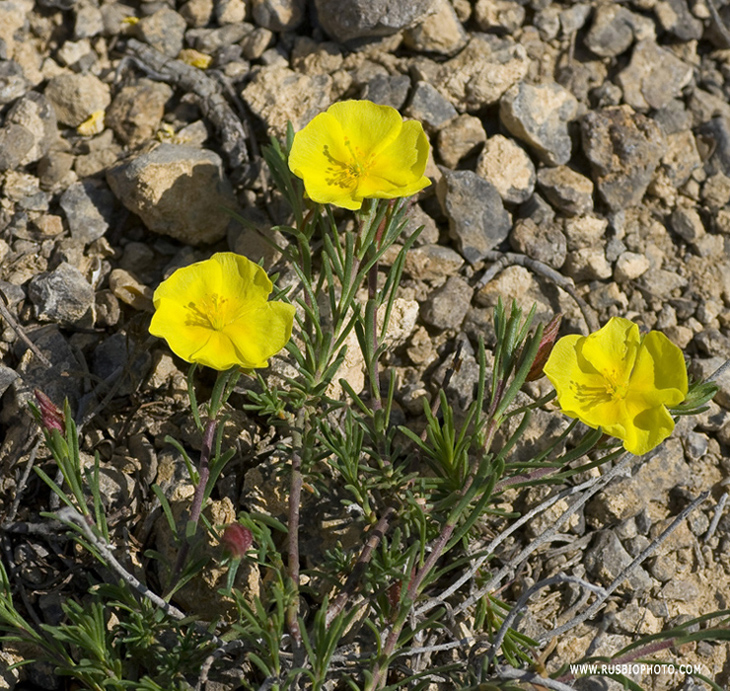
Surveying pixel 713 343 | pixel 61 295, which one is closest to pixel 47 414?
pixel 61 295

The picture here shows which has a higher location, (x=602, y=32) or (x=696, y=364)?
(x=602, y=32)

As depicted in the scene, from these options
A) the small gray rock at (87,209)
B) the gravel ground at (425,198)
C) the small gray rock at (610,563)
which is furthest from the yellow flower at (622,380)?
the small gray rock at (87,209)

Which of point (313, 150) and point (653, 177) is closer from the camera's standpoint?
point (313, 150)

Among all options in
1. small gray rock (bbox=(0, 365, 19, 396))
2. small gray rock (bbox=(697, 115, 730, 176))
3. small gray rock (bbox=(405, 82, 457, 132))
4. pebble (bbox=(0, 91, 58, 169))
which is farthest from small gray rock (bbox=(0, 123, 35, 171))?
small gray rock (bbox=(697, 115, 730, 176))

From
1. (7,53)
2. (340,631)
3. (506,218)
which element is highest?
(7,53)

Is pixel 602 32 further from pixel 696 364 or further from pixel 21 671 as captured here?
pixel 21 671

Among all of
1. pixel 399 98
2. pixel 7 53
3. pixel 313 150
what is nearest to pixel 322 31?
pixel 399 98
